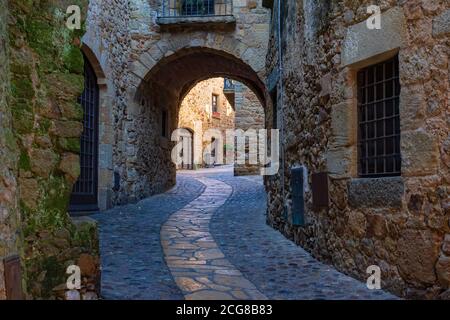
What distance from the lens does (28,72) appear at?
3.00 metres

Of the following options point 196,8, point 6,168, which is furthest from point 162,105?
point 6,168

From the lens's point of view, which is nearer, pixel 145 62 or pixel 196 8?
pixel 145 62

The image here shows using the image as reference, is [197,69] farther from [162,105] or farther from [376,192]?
[376,192]

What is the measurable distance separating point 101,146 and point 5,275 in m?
6.85

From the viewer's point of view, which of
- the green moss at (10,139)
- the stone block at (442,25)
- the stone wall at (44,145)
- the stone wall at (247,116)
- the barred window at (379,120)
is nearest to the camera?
the green moss at (10,139)

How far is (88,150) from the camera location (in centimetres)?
888

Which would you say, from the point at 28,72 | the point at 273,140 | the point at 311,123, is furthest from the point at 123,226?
the point at 28,72

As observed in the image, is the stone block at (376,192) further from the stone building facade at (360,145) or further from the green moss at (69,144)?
the green moss at (69,144)

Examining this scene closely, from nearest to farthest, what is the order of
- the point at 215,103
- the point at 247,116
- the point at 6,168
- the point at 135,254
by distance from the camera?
the point at 6,168, the point at 135,254, the point at 247,116, the point at 215,103

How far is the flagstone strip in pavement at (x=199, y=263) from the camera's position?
382 centimetres

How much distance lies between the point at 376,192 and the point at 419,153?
58 cm

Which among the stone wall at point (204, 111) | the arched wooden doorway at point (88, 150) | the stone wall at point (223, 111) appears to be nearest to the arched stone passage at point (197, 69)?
the arched wooden doorway at point (88, 150)

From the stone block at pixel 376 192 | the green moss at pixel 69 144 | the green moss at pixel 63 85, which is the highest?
the green moss at pixel 63 85

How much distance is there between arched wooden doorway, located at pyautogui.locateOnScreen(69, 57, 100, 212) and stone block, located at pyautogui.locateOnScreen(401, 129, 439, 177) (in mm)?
6094
